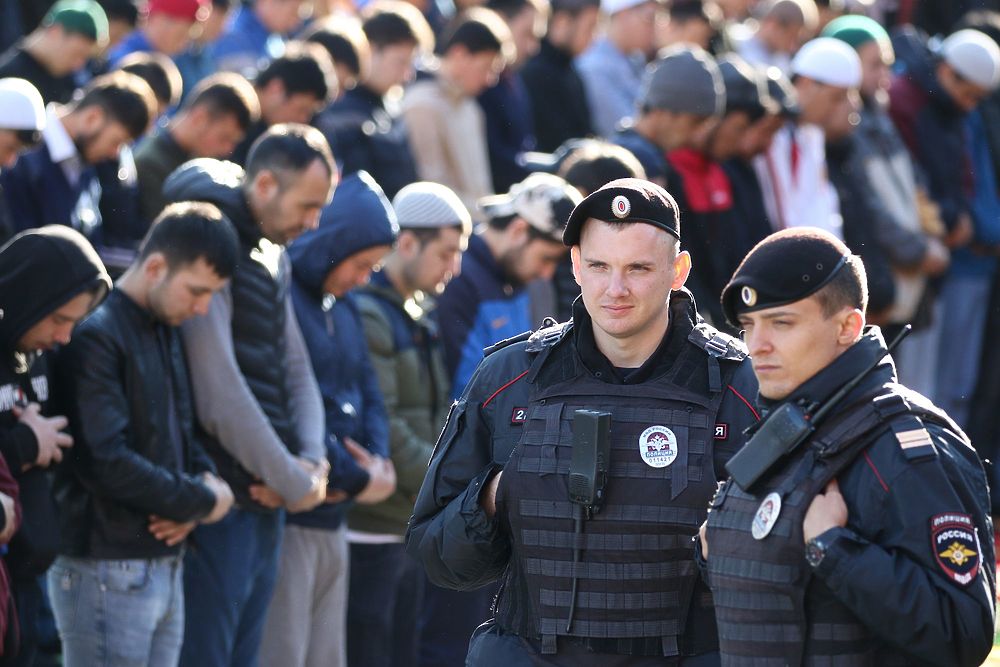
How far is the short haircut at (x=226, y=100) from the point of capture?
700 centimetres

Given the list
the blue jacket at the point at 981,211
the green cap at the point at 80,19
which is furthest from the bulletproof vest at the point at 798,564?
the blue jacket at the point at 981,211

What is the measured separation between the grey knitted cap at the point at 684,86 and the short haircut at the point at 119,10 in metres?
3.15

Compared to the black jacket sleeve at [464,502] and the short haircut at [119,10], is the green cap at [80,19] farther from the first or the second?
the black jacket sleeve at [464,502]

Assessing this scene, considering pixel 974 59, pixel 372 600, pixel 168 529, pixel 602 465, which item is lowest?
pixel 372 600

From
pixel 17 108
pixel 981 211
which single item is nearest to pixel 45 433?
pixel 17 108

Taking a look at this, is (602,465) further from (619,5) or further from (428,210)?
(619,5)

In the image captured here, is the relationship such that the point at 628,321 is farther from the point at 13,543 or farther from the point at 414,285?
the point at 414,285

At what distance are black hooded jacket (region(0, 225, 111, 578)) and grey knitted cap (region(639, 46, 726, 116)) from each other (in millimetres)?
3570

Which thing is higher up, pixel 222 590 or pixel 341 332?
pixel 341 332

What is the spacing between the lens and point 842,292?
11.9 ft

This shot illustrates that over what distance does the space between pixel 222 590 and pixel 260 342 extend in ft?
2.95

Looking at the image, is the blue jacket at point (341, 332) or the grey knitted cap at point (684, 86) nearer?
the blue jacket at point (341, 332)

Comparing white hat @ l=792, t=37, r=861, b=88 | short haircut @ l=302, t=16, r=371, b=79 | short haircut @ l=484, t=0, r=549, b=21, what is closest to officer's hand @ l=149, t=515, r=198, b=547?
short haircut @ l=302, t=16, r=371, b=79

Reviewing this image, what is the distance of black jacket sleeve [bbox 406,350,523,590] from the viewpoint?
13.5 ft
